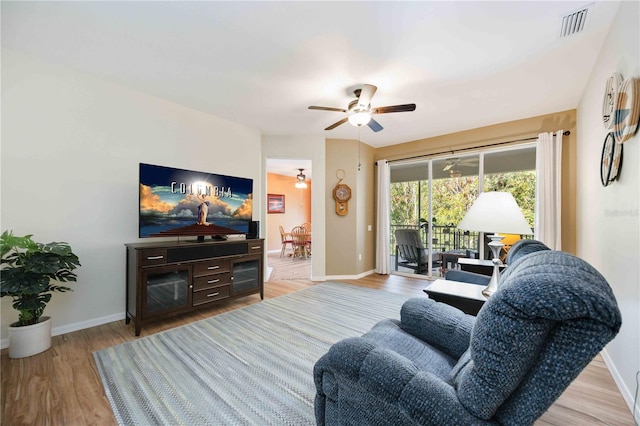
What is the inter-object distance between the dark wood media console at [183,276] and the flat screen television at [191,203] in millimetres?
258

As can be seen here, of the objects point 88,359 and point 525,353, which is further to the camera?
point 88,359

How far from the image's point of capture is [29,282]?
2.05 metres

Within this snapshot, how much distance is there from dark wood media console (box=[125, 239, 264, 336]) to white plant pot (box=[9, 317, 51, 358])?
63 centimetres

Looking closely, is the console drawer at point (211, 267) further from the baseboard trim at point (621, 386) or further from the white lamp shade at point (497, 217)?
the baseboard trim at point (621, 386)

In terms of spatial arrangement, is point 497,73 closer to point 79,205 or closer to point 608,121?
point 608,121

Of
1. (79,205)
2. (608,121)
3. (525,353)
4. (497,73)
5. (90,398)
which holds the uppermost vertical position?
(497,73)

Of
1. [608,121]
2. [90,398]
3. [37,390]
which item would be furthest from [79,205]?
[608,121]

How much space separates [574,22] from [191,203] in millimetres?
3971

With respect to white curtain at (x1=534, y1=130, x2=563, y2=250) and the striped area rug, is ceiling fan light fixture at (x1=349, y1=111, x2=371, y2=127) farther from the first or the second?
white curtain at (x1=534, y1=130, x2=563, y2=250)

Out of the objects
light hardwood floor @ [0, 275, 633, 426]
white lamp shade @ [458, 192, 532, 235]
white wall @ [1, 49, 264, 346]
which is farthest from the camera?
white wall @ [1, 49, 264, 346]

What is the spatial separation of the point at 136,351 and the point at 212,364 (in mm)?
742

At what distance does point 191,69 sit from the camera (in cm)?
259

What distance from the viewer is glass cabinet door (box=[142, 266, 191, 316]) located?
2.63 metres

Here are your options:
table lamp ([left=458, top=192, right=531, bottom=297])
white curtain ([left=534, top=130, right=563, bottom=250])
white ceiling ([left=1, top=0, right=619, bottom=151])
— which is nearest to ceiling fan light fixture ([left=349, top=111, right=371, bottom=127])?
white ceiling ([left=1, top=0, right=619, bottom=151])
